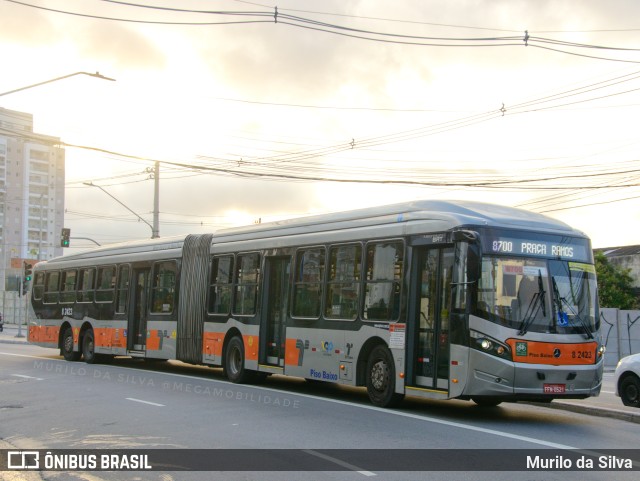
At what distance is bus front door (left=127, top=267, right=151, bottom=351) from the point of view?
22.5 metres

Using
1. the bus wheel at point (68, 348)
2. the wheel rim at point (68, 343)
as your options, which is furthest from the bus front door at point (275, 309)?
the wheel rim at point (68, 343)

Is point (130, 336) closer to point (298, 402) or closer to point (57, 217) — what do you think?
point (298, 402)

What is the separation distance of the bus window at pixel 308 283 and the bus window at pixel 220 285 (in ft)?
9.72

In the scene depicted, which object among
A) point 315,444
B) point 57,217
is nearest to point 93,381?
point 315,444

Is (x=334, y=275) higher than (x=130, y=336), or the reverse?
(x=334, y=275)

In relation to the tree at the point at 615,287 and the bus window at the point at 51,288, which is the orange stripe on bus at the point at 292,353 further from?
the tree at the point at 615,287

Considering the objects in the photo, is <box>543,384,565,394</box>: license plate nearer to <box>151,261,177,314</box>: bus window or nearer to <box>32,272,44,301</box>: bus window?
<box>151,261,177,314</box>: bus window

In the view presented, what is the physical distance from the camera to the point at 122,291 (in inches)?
933

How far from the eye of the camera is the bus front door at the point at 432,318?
501 inches

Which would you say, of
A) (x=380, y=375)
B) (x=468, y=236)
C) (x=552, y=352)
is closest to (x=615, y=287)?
(x=380, y=375)

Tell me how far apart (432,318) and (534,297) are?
1696 millimetres

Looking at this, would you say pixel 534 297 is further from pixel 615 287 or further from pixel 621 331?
pixel 615 287

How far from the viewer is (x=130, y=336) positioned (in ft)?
75.8

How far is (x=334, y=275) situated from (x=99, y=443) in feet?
20.8
